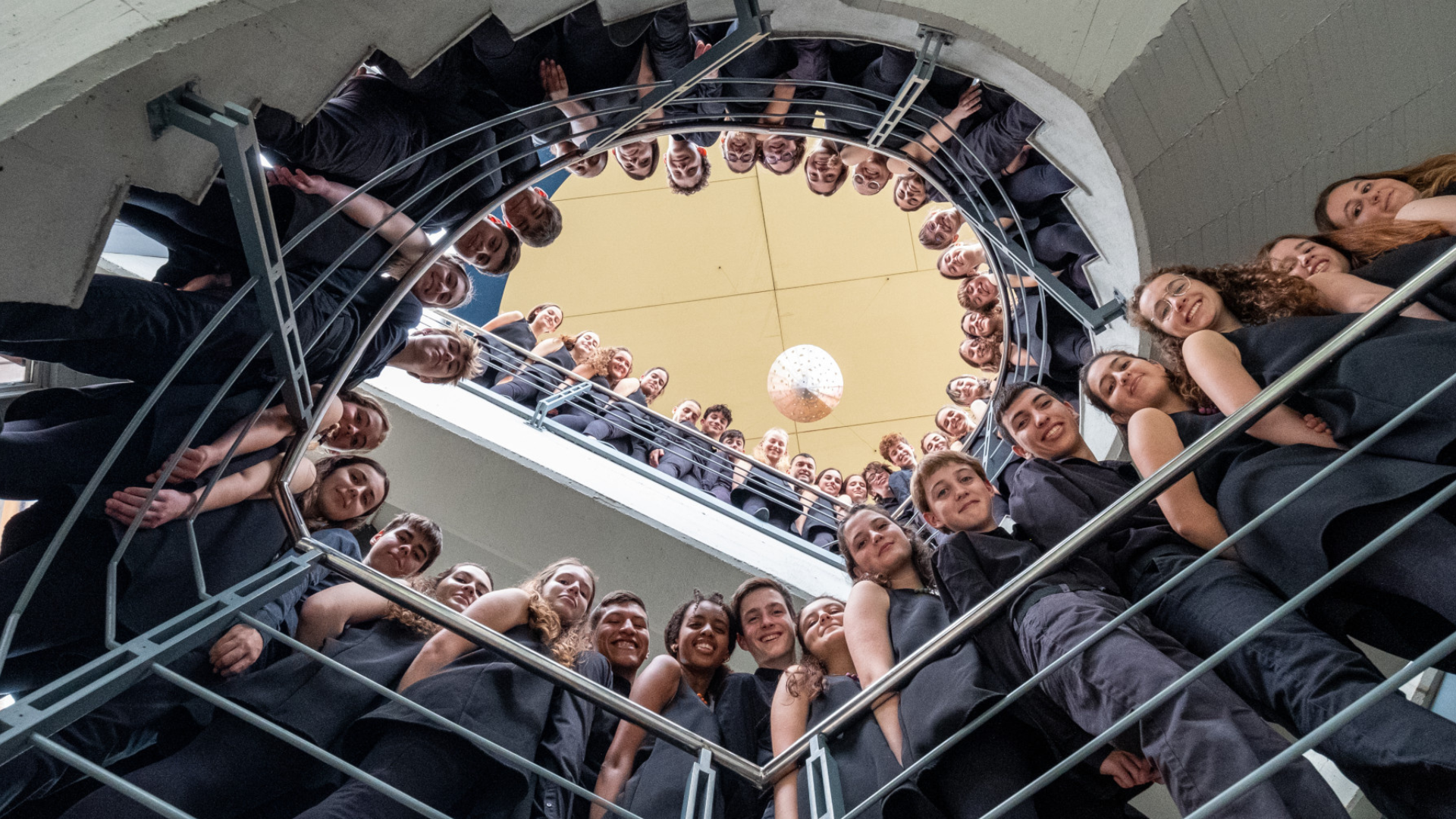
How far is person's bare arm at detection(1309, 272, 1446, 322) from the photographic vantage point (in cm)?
154

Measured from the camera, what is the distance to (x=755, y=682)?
2045 mm

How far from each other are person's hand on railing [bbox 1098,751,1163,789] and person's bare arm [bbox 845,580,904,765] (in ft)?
1.08

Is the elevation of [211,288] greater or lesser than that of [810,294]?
lesser

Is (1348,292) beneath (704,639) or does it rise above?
above

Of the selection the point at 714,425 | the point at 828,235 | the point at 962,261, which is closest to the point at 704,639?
the point at 962,261

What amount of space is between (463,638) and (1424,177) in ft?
7.36

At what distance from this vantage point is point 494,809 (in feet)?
4.86

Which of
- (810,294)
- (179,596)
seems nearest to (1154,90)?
(179,596)

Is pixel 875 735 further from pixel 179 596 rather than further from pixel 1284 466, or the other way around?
pixel 179 596

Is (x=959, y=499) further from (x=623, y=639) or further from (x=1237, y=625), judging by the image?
(x=623, y=639)

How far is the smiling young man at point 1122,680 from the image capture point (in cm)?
100

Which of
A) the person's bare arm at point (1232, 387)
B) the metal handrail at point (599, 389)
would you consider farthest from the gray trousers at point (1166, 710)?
the metal handrail at point (599, 389)

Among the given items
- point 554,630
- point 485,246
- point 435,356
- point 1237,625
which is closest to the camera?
point 1237,625

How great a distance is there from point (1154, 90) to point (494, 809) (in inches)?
91.3
